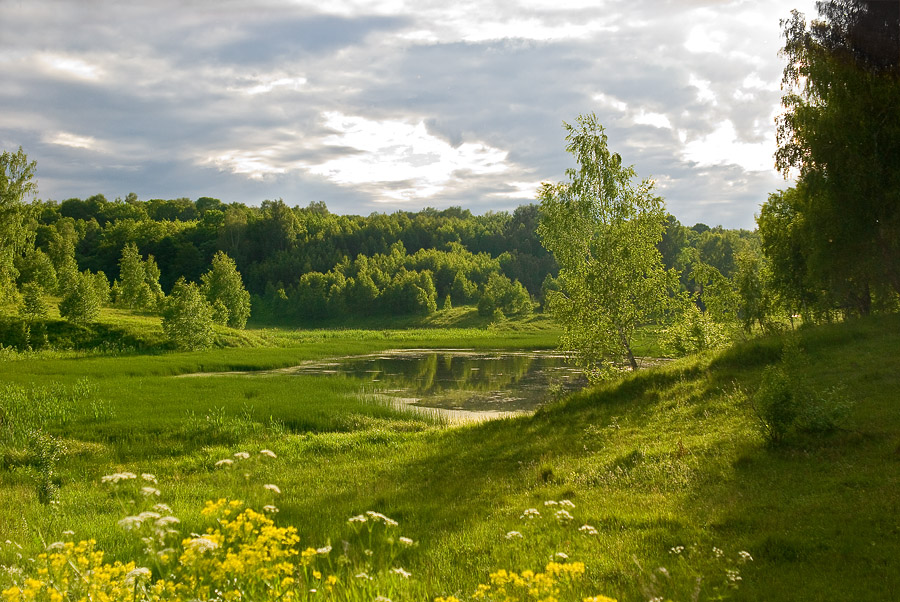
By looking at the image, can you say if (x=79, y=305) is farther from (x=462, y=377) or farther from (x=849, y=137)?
(x=849, y=137)

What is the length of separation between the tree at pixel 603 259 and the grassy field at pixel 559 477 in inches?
195

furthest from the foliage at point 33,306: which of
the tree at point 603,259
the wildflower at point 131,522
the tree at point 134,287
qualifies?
the wildflower at point 131,522

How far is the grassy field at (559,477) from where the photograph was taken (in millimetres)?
7223

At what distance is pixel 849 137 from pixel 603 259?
35.3ft

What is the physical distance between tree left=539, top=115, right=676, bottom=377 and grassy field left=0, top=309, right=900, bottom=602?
497 centimetres

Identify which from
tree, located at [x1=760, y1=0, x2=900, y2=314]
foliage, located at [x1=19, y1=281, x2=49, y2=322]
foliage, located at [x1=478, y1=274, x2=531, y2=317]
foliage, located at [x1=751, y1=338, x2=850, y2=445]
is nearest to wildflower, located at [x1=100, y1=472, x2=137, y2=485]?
foliage, located at [x1=751, y1=338, x2=850, y2=445]

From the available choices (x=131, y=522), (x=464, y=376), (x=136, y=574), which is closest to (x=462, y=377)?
(x=464, y=376)

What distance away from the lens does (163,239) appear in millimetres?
162250

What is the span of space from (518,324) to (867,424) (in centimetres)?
9404

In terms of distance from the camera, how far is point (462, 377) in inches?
1658

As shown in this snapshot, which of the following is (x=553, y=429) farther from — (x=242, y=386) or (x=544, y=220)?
(x=242, y=386)

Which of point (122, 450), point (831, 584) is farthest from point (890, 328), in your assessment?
point (122, 450)

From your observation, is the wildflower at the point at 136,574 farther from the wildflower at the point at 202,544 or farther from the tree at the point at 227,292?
the tree at the point at 227,292

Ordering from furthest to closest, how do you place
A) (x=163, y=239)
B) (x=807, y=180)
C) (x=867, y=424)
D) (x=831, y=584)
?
(x=163, y=239) → (x=807, y=180) → (x=867, y=424) → (x=831, y=584)
